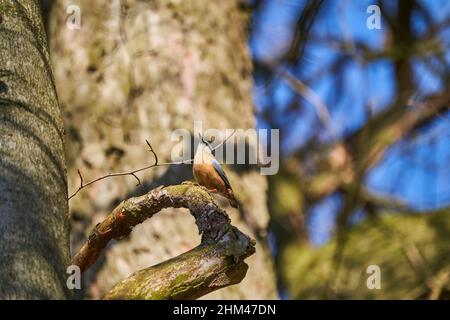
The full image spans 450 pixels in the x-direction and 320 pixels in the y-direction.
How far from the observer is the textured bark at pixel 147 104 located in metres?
A: 3.35

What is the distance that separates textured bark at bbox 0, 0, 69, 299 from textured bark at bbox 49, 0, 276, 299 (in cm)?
131

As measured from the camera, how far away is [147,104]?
355 cm

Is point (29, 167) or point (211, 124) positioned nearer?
point (29, 167)

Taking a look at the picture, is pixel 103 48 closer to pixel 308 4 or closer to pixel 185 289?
pixel 308 4

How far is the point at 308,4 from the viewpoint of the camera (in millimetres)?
4762

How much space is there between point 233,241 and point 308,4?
121 inches

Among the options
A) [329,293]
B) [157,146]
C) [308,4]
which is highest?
[308,4]

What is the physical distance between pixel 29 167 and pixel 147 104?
174 cm

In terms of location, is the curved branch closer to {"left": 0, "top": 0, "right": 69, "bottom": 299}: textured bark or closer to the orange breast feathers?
{"left": 0, "top": 0, "right": 69, "bottom": 299}: textured bark
